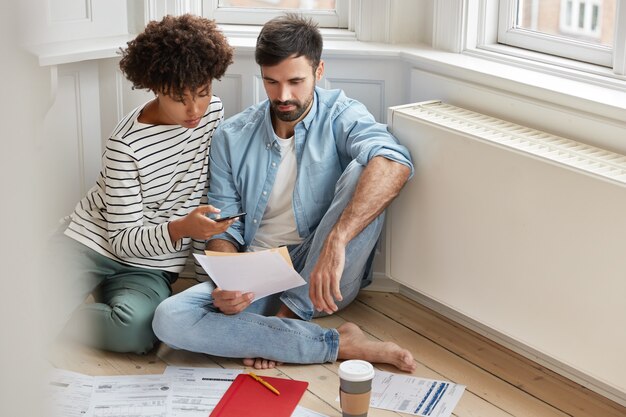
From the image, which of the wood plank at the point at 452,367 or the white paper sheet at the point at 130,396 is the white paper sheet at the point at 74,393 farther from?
the wood plank at the point at 452,367

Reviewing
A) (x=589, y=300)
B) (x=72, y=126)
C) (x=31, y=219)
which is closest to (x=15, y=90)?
(x=31, y=219)

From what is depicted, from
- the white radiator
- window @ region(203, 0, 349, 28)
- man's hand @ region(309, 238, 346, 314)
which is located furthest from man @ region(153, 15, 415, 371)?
window @ region(203, 0, 349, 28)

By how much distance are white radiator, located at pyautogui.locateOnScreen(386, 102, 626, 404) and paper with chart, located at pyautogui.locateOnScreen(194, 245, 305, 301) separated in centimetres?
42

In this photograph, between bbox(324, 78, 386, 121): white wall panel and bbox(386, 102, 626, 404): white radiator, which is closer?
bbox(386, 102, 626, 404): white radiator

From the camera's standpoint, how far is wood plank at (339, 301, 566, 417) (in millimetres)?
1971

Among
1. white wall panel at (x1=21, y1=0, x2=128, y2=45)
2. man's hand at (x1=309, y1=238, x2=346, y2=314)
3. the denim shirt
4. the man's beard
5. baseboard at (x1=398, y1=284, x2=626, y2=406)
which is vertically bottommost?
baseboard at (x1=398, y1=284, x2=626, y2=406)

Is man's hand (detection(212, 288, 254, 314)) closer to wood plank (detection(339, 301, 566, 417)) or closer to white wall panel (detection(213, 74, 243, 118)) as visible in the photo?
wood plank (detection(339, 301, 566, 417))

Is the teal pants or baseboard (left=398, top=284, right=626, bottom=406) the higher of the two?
the teal pants

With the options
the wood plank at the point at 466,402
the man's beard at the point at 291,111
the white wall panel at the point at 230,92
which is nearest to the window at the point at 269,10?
the white wall panel at the point at 230,92

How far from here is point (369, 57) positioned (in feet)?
8.10

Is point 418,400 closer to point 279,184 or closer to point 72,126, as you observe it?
point 279,184

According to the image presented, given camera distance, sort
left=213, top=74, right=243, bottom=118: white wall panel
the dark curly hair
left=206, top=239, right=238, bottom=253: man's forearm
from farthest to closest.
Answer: left=213, top=74, right=243, bottom=118: white wall panel
left=206, top=239, right=238, bottom=253: man's forearm
the dark curly hair

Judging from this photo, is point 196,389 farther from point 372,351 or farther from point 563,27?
point 563,27

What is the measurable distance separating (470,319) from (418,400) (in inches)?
18.0
